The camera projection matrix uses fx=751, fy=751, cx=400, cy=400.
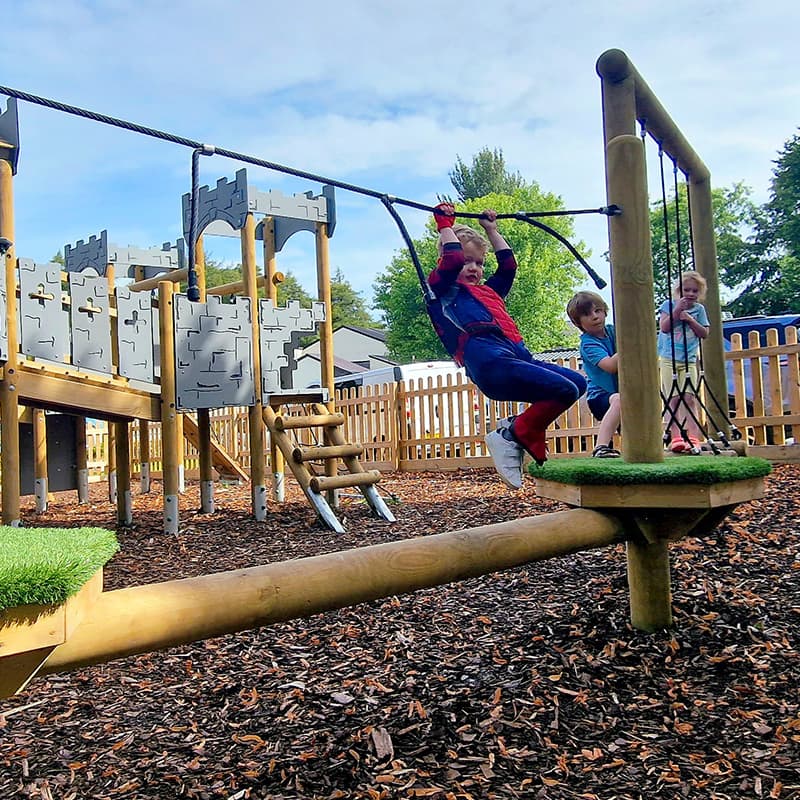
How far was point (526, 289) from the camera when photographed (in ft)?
99.0

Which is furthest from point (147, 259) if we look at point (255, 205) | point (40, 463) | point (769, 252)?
point (769, 252)

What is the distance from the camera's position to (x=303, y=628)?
3.82 m

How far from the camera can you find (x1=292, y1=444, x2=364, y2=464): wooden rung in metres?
6.62

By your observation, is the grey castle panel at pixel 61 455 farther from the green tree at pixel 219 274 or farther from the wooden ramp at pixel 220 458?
the green tree at pixel 219 274

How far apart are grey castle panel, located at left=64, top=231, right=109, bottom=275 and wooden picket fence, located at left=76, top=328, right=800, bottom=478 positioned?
4691 mm

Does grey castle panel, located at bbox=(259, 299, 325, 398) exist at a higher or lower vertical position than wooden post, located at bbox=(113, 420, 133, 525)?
higher

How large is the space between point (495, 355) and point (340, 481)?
3.83 m

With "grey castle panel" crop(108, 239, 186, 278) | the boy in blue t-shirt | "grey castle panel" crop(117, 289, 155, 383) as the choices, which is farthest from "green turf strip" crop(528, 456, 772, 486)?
"grey castle panel" crop(108, 239, 186, 278)

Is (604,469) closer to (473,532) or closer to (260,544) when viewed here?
(473,532)

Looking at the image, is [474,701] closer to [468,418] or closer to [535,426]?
[535,426]

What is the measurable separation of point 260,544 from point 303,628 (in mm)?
1870

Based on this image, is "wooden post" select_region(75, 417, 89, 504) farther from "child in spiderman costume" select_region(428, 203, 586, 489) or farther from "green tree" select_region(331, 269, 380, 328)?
"green tree" select_region(331, 269, 380, 328)

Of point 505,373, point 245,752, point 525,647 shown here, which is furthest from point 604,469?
point 245,752

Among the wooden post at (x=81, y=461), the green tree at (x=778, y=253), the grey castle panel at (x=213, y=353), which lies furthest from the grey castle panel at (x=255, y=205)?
the green tree at (x=778, y=253)
